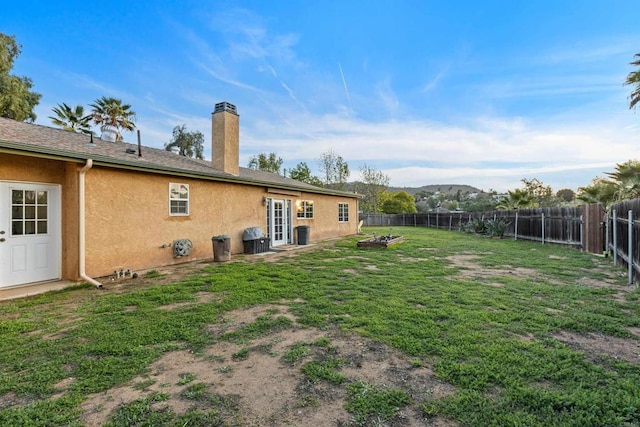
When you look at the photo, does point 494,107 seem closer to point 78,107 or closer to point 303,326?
point 303,326

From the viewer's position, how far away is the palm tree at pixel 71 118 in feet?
66.4

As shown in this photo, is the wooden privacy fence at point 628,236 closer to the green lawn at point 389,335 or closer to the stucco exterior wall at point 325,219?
the green lawn at point 389,335

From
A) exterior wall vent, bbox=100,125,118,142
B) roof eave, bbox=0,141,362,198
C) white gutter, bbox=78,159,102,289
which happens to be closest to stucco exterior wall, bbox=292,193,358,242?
roof eave, bbox=0,141,362,198

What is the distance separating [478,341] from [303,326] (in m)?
2.04

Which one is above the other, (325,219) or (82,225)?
(82,225)

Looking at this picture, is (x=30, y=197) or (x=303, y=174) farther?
(x=303, y=174)

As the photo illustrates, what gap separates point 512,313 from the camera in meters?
4.25

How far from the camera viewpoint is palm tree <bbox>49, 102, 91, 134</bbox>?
66.4 feet

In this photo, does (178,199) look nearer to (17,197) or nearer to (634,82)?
(17,197)

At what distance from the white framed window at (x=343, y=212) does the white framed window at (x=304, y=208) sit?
3265 millimetres

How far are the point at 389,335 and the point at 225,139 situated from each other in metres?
10.4

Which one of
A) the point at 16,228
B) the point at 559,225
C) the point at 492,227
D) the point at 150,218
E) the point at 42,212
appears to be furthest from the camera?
the point at 492,227

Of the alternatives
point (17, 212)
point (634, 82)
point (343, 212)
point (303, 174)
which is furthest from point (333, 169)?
point (17, 212)

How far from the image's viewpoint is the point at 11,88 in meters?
16.3
